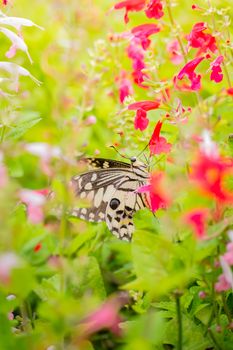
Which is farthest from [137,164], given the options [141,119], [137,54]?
[137,54]

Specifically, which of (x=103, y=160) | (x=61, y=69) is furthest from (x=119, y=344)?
(x=61, y=69)

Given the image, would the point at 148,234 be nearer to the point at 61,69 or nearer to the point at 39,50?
the point at 61,69

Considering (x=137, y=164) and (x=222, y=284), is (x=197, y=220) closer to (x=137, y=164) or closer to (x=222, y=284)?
(x=222, y=284)

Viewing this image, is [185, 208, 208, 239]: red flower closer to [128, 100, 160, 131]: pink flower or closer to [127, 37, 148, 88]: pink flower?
[128, 100, 160, 131]: pink flower

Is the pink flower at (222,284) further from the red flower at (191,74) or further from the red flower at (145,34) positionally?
the red flower at (145,34)

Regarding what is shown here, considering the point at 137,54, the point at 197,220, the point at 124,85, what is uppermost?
the point at 124,85
